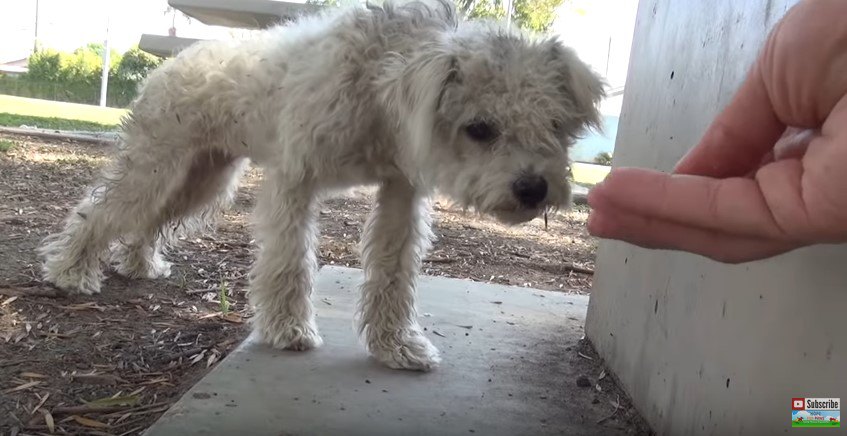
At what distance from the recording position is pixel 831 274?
184 cm

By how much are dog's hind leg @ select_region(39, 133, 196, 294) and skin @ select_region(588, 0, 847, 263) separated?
3326 millimetres

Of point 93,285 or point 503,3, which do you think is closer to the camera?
point 93,285

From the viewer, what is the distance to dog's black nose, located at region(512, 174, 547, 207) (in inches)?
115

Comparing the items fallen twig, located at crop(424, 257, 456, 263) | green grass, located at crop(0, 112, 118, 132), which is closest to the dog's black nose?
fallen twig, located at crop(424, 257, 456, 263)

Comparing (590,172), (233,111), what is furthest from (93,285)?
(590,172)

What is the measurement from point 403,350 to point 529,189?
1111mm

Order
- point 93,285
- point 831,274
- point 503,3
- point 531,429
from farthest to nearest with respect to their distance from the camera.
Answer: point 503,3
point 93,285
point 531,429
point 831,274

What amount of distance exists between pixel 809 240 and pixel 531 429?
6.02ft

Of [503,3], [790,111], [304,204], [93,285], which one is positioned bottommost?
[93,285]

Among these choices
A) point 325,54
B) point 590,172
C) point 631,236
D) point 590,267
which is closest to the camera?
point 631,236

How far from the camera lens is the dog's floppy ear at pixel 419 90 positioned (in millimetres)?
3016

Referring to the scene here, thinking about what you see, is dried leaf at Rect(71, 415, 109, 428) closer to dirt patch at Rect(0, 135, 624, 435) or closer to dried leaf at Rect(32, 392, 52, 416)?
dirt patch at Rect(0, 135, 624, 435)

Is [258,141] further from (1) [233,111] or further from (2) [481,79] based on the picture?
(2) [481,79]

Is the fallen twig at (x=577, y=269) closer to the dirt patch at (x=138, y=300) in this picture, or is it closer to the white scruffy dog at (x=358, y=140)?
the dirt patch at (x=138, y=300)
